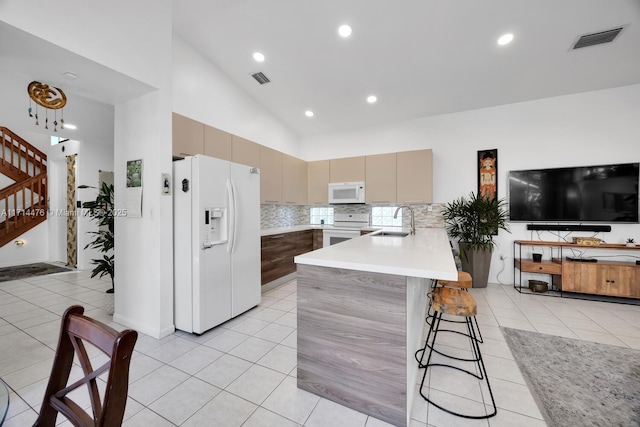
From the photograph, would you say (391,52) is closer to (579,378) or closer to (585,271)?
(579,378)

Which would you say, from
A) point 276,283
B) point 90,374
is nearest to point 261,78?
point 276,283

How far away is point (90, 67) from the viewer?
6.54 ft

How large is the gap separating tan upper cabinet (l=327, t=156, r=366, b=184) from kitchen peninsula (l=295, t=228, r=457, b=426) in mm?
3129

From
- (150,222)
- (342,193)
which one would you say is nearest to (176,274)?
(150,222)

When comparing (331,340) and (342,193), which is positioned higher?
(342,193)

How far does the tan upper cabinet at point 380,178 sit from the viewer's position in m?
4.45

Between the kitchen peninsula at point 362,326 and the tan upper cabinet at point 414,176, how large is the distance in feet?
8.93

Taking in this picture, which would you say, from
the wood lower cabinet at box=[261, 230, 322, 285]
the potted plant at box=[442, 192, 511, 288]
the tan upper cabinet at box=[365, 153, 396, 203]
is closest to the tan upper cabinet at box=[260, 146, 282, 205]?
the wood lower cabinet at box=[261, 230, 322, 285]

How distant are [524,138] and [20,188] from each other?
1002cm

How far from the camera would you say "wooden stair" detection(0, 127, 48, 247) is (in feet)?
17.7

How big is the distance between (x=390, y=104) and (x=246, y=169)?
2688mm

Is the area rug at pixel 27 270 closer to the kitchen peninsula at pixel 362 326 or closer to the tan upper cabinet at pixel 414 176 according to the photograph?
the kitchen peninsula at pixel 362 326

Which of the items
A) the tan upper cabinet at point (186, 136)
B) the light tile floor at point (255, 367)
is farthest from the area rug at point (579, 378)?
the tan upper cabinet at point (186, 136)

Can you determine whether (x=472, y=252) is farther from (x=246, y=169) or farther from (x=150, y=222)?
(x=150, y=222)
